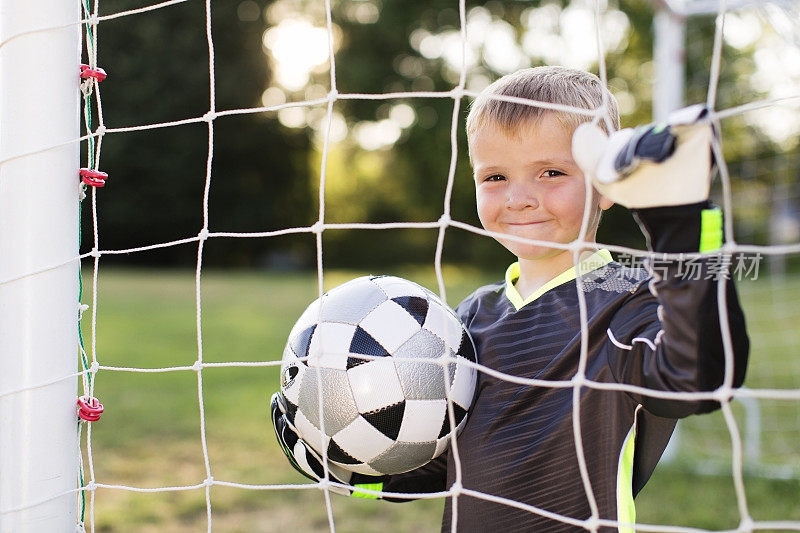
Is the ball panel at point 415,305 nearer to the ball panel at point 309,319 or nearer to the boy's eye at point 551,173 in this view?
the ball panel at point 309,319

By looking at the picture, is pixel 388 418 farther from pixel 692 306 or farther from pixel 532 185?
pixel 692 306

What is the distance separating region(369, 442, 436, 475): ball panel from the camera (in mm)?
1472

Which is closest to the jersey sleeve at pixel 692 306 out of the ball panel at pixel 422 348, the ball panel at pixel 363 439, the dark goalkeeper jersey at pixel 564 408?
the dark goalkeeper jersey at pixel 564 408

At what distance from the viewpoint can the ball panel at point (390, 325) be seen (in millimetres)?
1480

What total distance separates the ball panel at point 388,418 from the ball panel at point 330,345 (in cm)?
10

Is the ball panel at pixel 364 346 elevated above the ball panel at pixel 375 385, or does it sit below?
above

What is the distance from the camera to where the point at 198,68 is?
16.5 m

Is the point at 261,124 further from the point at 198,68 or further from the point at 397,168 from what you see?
the point at 397,168

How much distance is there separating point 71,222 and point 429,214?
55.7 ft

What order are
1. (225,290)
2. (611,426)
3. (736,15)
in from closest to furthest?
(611,426) < (736,15) < (225,290)

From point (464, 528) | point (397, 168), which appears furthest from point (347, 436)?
point (397, 168)

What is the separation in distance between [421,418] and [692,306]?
0.58 meters

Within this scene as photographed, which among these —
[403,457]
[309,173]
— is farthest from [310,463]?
[309,173]

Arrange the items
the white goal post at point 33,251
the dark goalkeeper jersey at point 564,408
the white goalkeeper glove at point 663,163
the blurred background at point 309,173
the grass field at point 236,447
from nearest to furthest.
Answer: the white goalkeeper glove at point 663,163 < the dark goalkeeper jersey at point 564,408 < the white goal post at point 33,251 < the grass field at point 236,447 < the blurred background at point 309,173
